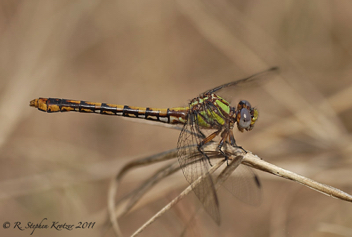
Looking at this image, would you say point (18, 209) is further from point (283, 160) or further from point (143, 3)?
point (143, 3)

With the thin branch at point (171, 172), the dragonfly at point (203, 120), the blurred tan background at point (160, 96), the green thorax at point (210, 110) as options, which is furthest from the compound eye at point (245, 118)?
the thin branch at point (171, 172)

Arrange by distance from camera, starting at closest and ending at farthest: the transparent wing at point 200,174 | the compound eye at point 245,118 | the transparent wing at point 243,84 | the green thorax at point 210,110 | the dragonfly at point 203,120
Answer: the transparent wing at point 200,174, the dragonfly at point 203,120, the compound eye at point 245,118, the green thorax at point 210,110, the transparent wing at point 243,84

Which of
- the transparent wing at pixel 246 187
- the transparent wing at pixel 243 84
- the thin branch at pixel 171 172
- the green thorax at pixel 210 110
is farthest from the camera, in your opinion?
the transparent wing at pixel 243 84

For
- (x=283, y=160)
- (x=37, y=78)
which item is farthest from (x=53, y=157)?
(x=283, y=160)

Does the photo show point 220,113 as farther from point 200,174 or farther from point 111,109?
point 111,109

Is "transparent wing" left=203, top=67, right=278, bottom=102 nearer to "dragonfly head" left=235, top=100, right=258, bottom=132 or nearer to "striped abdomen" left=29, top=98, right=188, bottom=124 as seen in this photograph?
"dragonfly head" left=235, top=100, right=258, bottom=132

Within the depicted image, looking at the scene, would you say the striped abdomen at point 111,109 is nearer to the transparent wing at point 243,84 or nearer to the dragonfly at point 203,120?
the dragonfly at point 203,120
